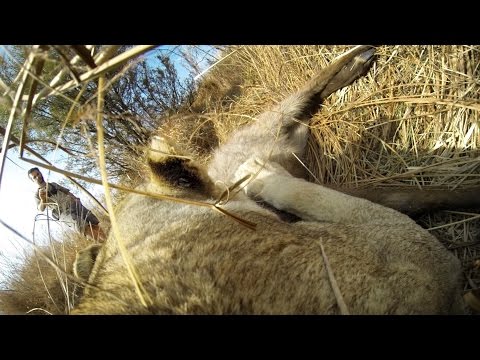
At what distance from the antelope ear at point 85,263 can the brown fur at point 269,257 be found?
0.04m

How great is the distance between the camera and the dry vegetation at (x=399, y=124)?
332 cm

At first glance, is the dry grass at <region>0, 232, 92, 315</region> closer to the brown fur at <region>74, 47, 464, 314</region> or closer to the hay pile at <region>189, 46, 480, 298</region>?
the brown fur at <region>74, 47, 464, 314</region>

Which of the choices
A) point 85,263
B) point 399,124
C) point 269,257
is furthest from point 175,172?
point 399,124

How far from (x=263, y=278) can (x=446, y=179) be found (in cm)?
194

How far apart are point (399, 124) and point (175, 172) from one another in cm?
197

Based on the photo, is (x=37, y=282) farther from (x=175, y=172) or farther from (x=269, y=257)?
(x=269, y=257)

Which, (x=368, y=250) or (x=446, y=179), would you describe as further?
(x=446, y=179)

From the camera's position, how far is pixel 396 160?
3719 mm

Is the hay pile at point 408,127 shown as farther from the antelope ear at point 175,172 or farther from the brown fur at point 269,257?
the antelope ear at point 175,172

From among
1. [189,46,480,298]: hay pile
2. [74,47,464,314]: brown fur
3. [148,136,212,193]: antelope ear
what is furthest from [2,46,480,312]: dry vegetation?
[148,136,212,193]: antelope ear

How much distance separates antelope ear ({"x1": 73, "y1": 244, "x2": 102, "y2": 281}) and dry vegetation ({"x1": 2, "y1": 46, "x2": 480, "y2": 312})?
105cm

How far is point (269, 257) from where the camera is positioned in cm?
242

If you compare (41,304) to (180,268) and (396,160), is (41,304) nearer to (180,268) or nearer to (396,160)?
(180,268)
